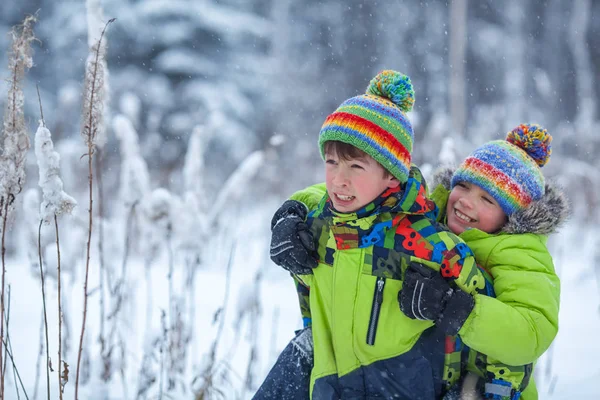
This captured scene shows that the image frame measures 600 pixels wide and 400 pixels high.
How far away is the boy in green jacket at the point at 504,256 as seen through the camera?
144cm

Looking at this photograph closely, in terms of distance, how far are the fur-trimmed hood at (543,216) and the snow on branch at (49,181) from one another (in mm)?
1263

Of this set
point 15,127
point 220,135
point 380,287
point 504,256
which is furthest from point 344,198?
point 220,135

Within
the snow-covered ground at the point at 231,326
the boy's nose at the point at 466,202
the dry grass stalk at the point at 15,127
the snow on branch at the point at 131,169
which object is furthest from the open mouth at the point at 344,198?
the snow on branch at the point at 131,169

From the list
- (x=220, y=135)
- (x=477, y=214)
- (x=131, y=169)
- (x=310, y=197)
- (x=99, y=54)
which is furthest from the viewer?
(x=220, y=135)

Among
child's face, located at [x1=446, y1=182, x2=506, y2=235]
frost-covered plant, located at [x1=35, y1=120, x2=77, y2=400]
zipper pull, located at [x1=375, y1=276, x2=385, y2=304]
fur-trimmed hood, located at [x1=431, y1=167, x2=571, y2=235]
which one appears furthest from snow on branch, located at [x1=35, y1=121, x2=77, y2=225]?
fur-trimmed hood, located at [x1=431, y1=167, x2=571, y2=235]

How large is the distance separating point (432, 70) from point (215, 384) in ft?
46.4

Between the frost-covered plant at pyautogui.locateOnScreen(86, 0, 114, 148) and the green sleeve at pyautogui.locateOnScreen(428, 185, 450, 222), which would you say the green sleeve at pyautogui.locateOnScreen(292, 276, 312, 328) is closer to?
the green sleeve at pyautogui.locateOnScreen(428, 185, 450, 222)

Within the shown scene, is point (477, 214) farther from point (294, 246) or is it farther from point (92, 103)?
point (92, 103)

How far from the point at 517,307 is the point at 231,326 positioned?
2.25 metres

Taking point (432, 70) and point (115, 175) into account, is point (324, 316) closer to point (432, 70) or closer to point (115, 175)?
point (115, 175)

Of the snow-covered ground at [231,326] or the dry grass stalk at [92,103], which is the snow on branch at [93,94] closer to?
the dry grass stalk at [92,103]

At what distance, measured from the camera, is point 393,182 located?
160cm

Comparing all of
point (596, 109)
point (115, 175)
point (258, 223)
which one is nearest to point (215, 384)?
point (258, 223)

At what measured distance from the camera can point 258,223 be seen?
24.3 feet
